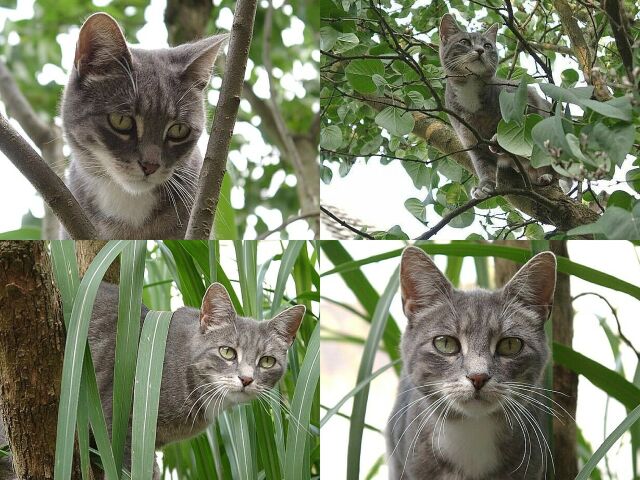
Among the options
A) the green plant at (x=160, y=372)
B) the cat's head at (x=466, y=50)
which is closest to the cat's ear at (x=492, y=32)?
the cat's head at (x=466, y=50)

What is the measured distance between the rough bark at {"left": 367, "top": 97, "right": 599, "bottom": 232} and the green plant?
1.16 ft

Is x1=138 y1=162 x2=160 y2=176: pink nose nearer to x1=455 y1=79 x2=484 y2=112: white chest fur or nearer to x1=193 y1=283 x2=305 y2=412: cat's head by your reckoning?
x1=193 y1=283 x2=305 y2=412: cat's head

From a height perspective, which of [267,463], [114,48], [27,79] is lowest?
[267,463]

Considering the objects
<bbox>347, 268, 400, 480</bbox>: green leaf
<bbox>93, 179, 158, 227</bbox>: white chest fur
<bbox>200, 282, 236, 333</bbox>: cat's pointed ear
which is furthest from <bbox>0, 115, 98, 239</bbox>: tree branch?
<bbox>347, 268, 400, 480</bbox>: green leaf

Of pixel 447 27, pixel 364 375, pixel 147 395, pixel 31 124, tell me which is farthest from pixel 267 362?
pixel 31 124

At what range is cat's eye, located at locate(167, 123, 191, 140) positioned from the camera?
1.44m

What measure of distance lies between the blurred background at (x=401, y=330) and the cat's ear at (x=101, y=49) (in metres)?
0.55

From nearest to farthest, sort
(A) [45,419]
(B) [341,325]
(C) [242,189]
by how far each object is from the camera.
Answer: (A) [45,419], (B) [341,325], (C) [242,189]

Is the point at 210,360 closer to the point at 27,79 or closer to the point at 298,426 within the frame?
the point at 298,426

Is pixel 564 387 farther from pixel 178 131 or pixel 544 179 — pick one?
pixel 178 131

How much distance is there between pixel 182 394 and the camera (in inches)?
58.3

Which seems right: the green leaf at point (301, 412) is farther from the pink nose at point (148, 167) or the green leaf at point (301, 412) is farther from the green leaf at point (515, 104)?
the green leaf at point (515, 104)

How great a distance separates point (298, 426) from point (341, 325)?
1.98 ft

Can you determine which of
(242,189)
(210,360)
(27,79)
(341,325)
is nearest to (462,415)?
(210,360)
